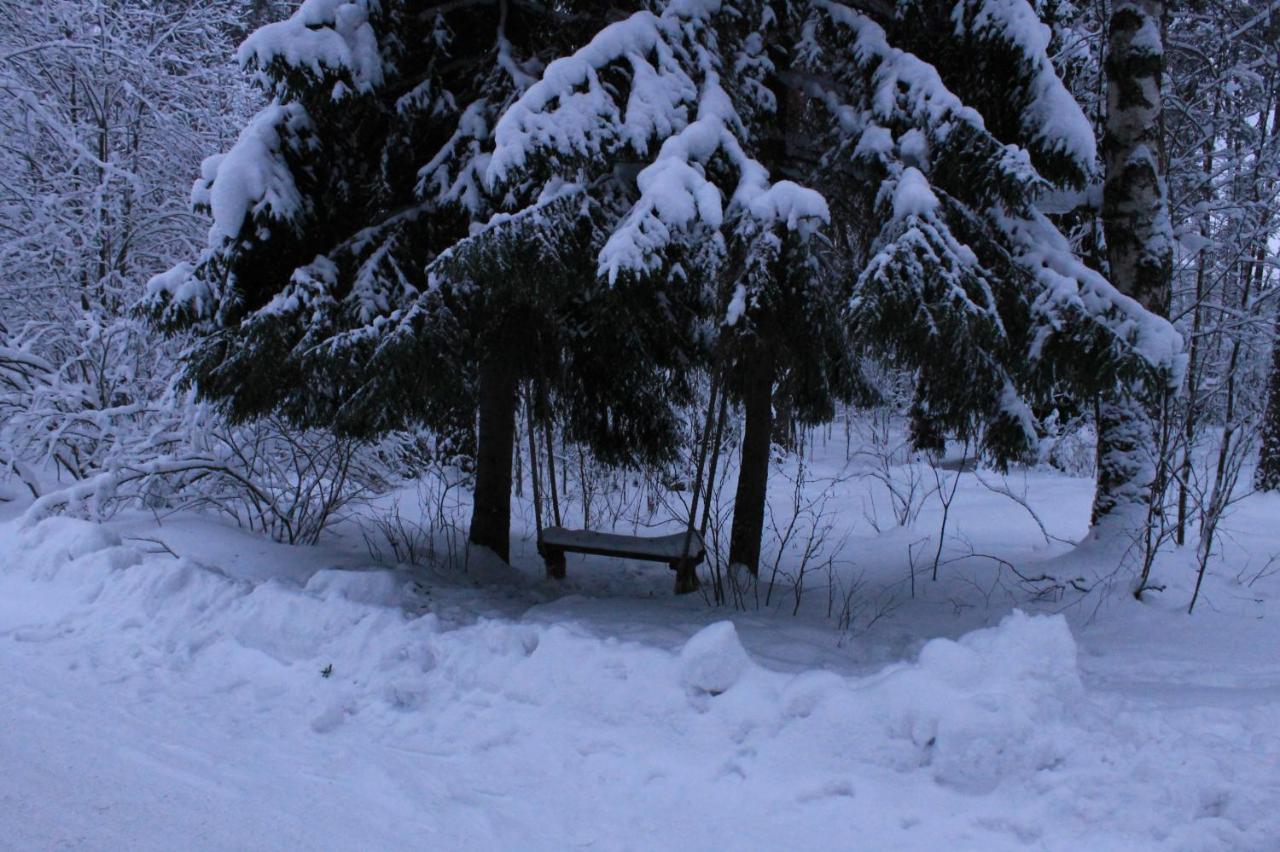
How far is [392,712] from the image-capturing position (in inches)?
138

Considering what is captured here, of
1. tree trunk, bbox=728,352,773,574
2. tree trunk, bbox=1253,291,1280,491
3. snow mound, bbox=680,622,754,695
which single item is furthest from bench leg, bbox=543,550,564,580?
tree trunk, bbox=1253,291,1280,491

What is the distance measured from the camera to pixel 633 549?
19.0 feet

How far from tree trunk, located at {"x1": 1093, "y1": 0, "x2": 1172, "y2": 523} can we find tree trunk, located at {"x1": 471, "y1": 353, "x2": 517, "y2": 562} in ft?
15.4

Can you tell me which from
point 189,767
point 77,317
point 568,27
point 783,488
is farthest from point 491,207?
point 783,488

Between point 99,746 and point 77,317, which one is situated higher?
point 77,317

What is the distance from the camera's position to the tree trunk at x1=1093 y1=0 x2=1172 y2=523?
19.2ft

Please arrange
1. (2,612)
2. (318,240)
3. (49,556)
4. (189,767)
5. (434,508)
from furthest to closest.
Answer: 1. (434,508)
2. (318,240)
3. (49,556)
4. (2,612)
5. (189,767)

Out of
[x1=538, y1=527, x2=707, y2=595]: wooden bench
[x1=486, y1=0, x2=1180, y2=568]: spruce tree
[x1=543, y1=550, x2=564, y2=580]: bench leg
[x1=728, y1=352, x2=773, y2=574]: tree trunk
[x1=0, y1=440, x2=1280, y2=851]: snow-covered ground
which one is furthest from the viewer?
[x1=543, y1=550, x2=564, y2=580]: bench leg

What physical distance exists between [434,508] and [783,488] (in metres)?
6.01

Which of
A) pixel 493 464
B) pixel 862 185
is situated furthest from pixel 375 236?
pixel 862 185

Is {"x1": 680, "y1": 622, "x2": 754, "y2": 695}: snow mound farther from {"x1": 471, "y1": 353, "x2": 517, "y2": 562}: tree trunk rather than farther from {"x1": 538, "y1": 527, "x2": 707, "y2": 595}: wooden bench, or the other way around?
{"x1": 471, "y1": 353, "x2": 517, "y2": 562}: tree trunk

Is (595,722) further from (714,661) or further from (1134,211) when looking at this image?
(1134,211)

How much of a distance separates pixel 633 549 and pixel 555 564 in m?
0.80

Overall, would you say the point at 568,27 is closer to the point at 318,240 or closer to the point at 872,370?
the point at 318,240
